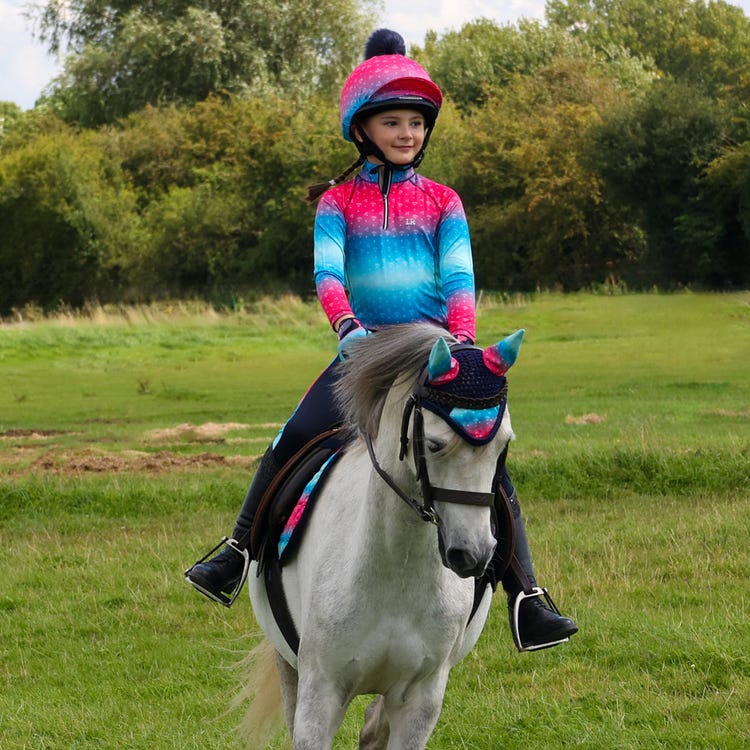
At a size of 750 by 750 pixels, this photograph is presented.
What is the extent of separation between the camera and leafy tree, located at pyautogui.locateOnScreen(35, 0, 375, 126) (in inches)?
2117

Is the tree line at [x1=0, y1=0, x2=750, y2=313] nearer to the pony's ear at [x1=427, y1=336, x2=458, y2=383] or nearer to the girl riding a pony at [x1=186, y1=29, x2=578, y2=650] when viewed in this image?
the girl riding a pony at [x1=186, y1=29, x2=578, y2=650]

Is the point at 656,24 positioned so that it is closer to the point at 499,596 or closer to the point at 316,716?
the point at 499,596

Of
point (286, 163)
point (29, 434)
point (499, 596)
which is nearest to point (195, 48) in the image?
point (286, 163)

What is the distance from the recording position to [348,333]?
406 cm

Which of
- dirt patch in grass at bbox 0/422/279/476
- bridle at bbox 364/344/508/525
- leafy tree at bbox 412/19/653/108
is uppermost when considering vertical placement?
leafy tree at bbox 412/19/653/108

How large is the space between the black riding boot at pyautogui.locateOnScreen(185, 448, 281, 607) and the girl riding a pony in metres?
0.08

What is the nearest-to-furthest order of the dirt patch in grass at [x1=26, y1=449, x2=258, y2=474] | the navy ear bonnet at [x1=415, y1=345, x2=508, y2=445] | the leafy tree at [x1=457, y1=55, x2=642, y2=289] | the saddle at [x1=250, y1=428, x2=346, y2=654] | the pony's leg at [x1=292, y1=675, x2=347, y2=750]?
the navy ear bonnet at [x1=415, y1=345, x2=508, y2=445] → the pony's leg at [x1=292, y1=675, x2=347, y2=750] → the saddle at [x1=250, y1=428, x2=346, y2=654] → the dirt patch in grass at [x1=26, y1=449, x2=258, y2=474] → the leafy tree at [x1=457, y1=55, x2=642, y2=289]

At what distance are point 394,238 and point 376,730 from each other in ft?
6.36

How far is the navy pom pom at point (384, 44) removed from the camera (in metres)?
4.70

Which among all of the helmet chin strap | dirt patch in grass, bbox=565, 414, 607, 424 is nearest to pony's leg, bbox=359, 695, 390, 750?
the helmet chin strap

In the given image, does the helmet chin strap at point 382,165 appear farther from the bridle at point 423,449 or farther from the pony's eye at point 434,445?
the pony's eye at point 434,445

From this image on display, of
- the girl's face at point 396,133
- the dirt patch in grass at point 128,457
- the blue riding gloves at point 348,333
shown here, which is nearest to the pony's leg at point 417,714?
the blue riding gloves at point 348,333

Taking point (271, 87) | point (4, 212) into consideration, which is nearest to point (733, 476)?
point (4, 212)

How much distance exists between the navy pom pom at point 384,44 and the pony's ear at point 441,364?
1.75 meters
